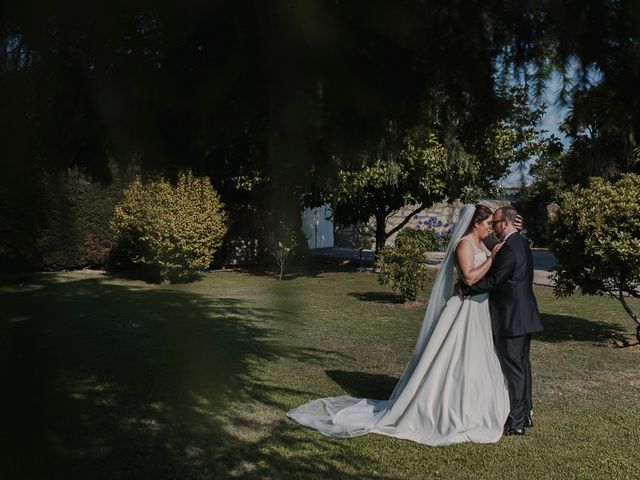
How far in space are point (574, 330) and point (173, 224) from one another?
959 cm

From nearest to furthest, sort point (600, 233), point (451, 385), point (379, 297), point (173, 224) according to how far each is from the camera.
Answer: point (451, 385) < point (600, 233) < point (379, 297) < point (173, 224)

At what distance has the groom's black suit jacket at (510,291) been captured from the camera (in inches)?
239

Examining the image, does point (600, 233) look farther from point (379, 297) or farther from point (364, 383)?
point (379, 297)

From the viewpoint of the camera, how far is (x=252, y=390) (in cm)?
723

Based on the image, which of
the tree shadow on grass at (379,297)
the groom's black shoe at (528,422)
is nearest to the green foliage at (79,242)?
the tree shadow on grass at (379,297)

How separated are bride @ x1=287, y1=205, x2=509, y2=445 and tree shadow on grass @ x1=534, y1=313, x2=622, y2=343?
4.73 meters

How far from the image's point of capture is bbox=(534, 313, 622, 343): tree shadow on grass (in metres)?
10.6

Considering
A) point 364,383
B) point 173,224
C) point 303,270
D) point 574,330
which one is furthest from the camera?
point 303,270

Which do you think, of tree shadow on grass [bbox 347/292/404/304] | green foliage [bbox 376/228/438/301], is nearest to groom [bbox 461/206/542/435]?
green foliage [bbox 376/228/438/301]

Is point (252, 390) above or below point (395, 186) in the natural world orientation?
below

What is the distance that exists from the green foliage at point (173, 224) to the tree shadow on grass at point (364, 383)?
30.7ft

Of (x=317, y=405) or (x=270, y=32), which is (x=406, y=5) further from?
(x=317, y=405)

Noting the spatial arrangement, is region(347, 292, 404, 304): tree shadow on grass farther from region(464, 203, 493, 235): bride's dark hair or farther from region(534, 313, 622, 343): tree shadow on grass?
region(464, 203, 493, 235): bride's dark hair

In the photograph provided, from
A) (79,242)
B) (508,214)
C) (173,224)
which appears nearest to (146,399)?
(508,214)
